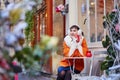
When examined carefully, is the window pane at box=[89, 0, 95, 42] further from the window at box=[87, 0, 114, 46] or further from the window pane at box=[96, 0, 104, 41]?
the window pane at box=[96, 0, 104, 41]

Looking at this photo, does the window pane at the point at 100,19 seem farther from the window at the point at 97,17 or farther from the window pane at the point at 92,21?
the window pane at the point at 92,21

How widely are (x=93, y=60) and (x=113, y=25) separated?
1650mm

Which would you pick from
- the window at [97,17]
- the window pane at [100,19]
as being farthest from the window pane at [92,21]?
the window pane at [100,19]

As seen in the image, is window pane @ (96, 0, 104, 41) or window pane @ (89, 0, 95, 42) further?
window pane @ (89, 0, 95, 42)

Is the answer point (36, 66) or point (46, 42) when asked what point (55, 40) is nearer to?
point (46, 42)

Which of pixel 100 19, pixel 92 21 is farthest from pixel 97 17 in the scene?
pixel 92 21

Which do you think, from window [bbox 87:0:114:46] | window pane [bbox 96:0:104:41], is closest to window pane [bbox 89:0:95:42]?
window [bbox 87:0:114:46]

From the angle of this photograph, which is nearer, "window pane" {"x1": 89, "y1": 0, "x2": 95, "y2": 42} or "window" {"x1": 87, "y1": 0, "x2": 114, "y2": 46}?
"window" {"x1": 87, "y1": 0, "x2": 114, "y2": 46}

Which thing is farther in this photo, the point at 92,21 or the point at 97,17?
the point at 92,21

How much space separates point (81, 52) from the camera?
6352 millimetres

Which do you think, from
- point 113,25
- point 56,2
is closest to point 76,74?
point 113,25

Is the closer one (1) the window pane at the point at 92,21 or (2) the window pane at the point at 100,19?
(2) the window pane at the point at 100,19

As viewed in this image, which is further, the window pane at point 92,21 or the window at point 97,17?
the window pane at point 92,21

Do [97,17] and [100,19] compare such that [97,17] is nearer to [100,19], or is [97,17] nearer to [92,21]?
[100,19]
